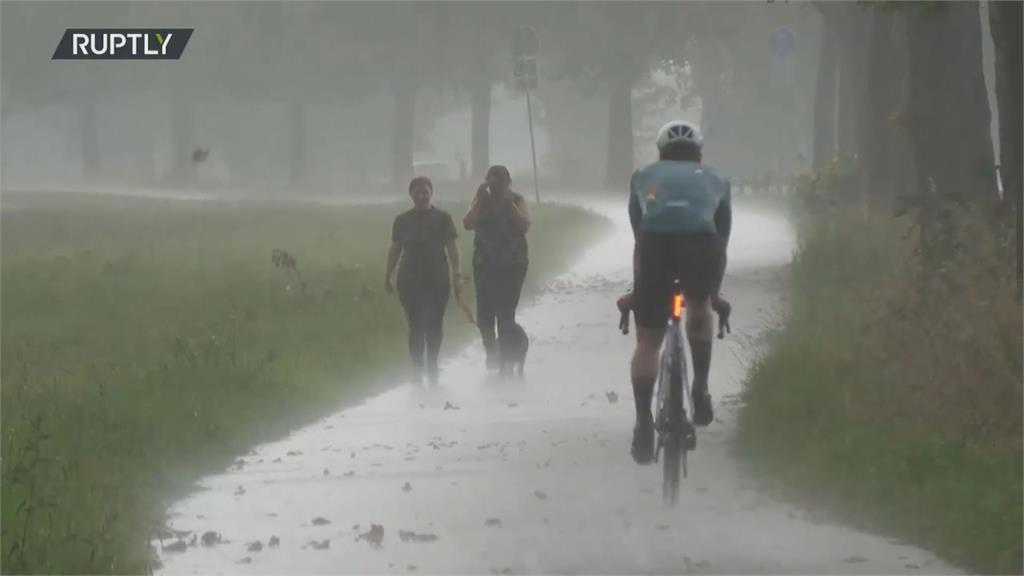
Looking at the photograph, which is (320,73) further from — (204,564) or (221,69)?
(204,564)

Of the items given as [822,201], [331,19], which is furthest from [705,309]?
[331,19]

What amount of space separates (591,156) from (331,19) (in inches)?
1809

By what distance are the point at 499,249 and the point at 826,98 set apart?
3014 centimetres

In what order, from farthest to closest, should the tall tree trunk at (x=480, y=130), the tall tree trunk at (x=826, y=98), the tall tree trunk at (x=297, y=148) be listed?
the tall tree trunk at (x=297, y=148) → the tall tree trunk at (x=480, y=130) → the tall tree trunk at (x=826, y=98)

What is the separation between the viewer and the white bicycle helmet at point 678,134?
36.1 feet

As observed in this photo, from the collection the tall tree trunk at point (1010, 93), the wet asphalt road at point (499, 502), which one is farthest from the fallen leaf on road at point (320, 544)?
the tall tree trunk at point (1010, 93)

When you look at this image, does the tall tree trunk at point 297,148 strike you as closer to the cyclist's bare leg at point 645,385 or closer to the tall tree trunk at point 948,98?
the tall tree trunk at point 948,98

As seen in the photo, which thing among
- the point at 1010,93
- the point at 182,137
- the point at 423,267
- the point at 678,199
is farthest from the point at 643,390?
the point at 182,137

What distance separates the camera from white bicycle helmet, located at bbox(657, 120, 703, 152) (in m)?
11.0

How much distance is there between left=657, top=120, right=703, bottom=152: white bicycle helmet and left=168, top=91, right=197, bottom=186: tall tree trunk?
76.6 meters

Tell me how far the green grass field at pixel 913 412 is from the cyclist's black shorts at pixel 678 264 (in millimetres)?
1209

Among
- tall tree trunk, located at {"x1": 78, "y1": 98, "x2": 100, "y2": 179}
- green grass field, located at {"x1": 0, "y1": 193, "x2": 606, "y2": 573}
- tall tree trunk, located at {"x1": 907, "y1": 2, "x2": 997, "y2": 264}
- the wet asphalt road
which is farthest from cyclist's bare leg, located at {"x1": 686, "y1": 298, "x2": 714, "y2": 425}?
tall tree trunk, located at {"x1": 78, "y1": 98, "x2": 100, "y2": 179}

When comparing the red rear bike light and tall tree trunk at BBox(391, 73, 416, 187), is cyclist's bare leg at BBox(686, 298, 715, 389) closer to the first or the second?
the red rear bike light

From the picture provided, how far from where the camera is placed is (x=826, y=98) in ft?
153
